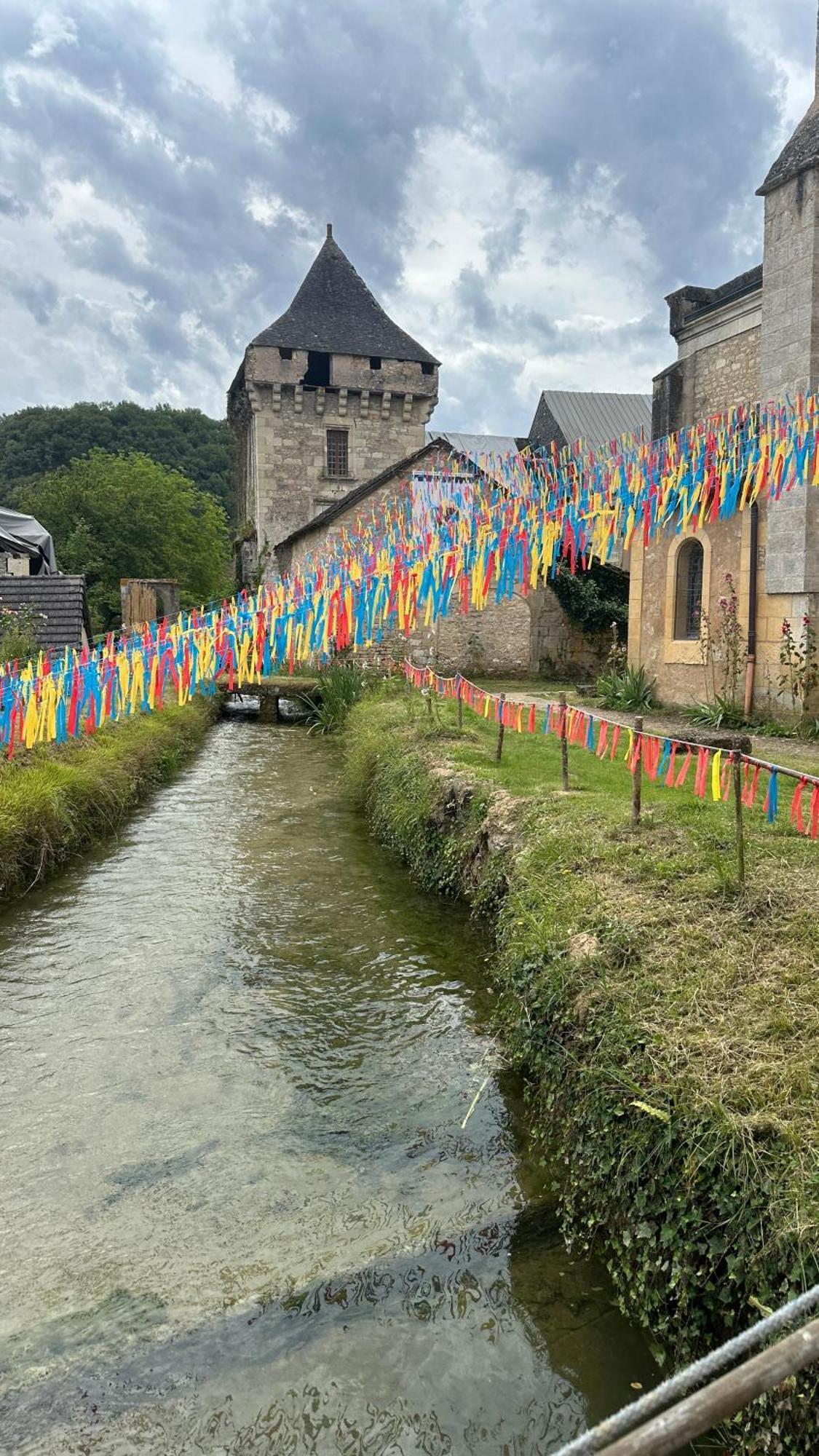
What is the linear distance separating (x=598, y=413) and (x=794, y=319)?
22100 mm

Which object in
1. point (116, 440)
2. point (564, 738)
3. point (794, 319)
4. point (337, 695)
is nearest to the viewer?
point (564, 738)

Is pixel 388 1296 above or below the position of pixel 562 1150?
below

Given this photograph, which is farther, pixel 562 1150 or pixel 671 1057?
pixel 562 1150

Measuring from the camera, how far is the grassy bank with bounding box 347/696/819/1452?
9.15 feet

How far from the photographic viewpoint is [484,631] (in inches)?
857

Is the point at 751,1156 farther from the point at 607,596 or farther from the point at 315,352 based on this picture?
the point at 315,352

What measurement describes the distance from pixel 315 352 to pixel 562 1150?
2883cm

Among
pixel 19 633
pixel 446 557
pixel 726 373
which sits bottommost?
pixel 19 633

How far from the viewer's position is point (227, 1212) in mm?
3781

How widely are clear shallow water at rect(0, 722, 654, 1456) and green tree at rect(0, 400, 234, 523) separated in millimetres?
41826

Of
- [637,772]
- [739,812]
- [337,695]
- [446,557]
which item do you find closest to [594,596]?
[337,695]

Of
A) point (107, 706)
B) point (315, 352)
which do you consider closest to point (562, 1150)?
point (107, 706)

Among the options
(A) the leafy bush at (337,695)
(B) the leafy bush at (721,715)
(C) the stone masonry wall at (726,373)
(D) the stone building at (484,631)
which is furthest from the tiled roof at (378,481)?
(B) the leafy bush at (721,715)

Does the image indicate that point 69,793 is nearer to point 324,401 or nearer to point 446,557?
point 446,557
